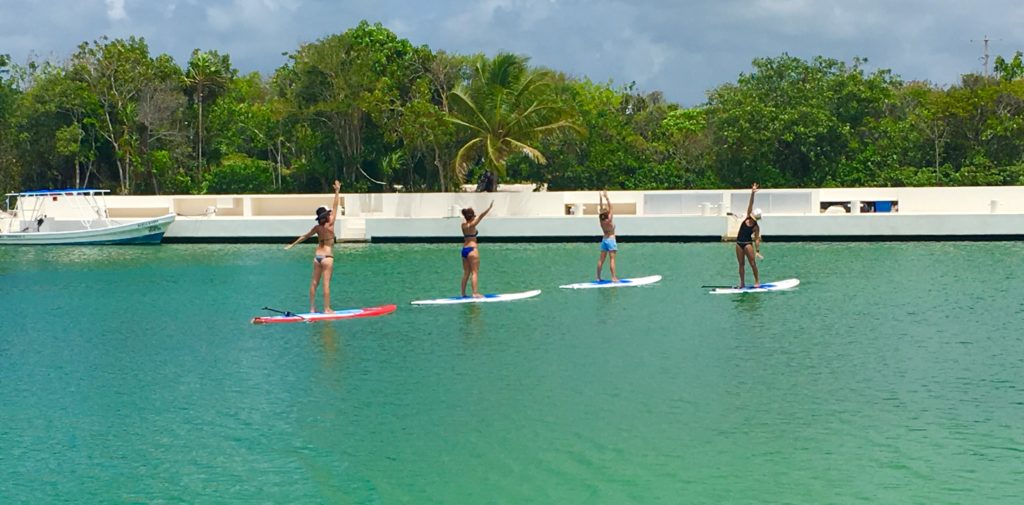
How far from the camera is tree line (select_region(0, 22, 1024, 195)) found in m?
42.2

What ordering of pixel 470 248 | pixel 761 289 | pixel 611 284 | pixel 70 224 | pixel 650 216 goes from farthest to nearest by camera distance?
1. pixel 70 224
2. pixel 650 216
3. pixel 611 284
4. pixel 761 289
5. pixel 470 248

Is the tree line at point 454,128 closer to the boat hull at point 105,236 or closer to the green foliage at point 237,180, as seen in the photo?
the green foliage at point 237,180

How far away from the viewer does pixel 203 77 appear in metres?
50.4

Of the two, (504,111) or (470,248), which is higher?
(504,111)

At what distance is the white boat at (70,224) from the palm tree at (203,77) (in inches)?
323

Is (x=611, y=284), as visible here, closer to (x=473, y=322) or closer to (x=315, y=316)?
(x=473, y=322)

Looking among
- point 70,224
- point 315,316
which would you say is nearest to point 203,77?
point 70,224

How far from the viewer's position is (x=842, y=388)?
13.2 metres

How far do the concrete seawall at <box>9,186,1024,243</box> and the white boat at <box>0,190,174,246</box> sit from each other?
28 cm

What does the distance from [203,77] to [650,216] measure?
21820mm

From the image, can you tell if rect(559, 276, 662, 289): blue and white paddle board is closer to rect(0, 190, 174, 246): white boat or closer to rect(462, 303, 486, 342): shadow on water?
rect(462, 303, 486, 342): shadow on water

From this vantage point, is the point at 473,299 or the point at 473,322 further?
the point at 473,299

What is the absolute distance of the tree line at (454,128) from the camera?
42250 mm

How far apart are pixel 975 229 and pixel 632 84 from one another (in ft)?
125
